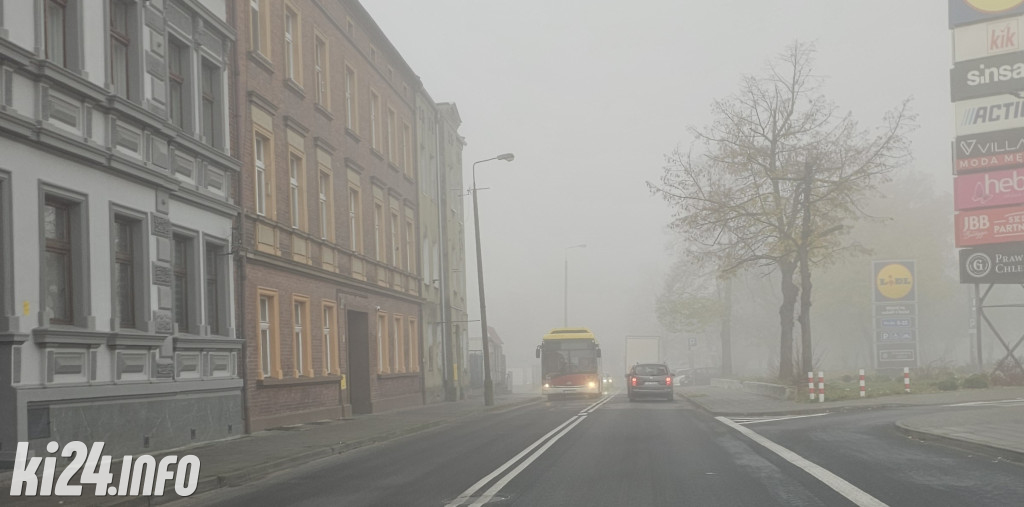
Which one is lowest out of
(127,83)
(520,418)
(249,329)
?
Answer: (520,418)

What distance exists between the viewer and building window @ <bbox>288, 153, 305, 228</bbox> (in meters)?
27.0

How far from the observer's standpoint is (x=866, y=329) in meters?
69.4

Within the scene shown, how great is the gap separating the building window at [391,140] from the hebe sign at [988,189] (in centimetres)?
1963

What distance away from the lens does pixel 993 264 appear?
37.4m

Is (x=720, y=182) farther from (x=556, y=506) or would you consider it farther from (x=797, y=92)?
(x=556, y=506)

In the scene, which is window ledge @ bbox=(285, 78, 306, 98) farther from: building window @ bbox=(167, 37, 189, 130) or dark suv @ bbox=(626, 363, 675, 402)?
dark suv @ bbox=(626, 363, 675, 402)

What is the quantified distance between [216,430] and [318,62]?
43.3 feet

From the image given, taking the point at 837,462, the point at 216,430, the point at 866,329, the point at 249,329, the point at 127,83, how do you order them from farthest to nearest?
the point at 866,329, the point at 249,329, the point at 216,430, the point at 127,83, the point at 837,462

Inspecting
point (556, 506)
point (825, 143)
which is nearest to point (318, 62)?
point (825, 143)

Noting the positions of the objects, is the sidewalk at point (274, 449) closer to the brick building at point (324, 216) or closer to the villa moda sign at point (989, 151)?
the brick building at point (324, 216)

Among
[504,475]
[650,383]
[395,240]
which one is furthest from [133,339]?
[650,383]

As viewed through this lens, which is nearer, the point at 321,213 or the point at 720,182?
the point at 321,213

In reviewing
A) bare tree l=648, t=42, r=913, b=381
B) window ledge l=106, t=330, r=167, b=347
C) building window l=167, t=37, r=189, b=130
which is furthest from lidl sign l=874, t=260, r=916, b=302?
window ledge l=106, t=330, r=167, b=347

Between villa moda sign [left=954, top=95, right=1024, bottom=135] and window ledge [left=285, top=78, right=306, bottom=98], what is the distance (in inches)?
916
